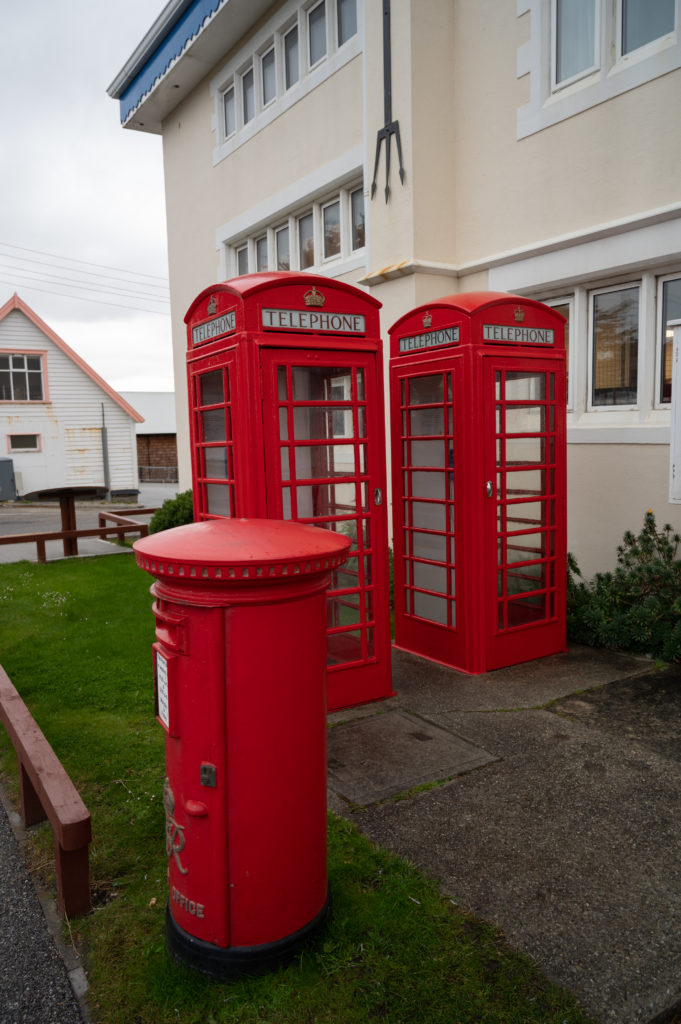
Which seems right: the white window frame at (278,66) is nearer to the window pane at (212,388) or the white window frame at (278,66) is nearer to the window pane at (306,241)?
the window pane at (306,241)

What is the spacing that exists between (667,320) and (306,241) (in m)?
6.12

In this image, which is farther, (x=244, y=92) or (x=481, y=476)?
(x=244, y=92)

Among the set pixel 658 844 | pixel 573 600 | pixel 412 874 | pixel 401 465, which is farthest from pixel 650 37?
pixel 412 874

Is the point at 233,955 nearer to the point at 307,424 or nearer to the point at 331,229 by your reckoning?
the point at 307,424

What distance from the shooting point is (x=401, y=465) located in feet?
19.4

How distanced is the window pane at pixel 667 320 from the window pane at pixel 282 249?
6.39 metres

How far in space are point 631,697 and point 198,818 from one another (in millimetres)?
3525

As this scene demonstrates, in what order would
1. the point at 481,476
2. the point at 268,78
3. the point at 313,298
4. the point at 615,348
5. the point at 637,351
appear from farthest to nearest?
the point at 268,78
the point at 615,348
the point at 637,351
the point at 481,476
the point at 313,298

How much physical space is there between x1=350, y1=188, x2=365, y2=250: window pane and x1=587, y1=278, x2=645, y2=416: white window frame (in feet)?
12.3

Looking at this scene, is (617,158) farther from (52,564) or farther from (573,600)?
(52,564)

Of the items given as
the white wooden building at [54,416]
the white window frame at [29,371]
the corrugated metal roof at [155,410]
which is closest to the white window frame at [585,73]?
the white wooden building at [54,416]

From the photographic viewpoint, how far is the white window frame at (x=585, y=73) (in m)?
6.00

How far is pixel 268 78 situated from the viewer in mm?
11102

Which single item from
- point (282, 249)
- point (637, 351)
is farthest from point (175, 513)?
point (637, 351)
